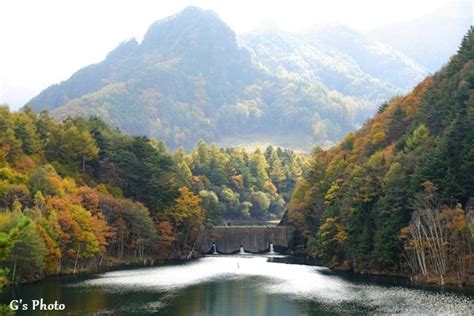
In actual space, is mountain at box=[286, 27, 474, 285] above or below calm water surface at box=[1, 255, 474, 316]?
above

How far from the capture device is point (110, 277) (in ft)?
211

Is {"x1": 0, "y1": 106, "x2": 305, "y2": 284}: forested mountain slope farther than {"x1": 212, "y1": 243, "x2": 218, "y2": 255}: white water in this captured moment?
No

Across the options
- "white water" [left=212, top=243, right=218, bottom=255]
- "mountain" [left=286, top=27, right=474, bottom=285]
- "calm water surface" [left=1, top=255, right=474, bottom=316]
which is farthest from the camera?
"white water" [left=212, top=243, right=218, bottom=255]

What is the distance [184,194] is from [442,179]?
4422cm

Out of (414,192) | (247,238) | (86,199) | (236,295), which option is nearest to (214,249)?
(247,238)

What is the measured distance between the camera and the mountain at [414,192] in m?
56.2

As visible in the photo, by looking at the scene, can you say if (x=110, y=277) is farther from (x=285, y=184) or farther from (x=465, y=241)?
(x=285, y=184)

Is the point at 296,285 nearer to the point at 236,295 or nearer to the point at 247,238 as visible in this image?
the point at 236,295

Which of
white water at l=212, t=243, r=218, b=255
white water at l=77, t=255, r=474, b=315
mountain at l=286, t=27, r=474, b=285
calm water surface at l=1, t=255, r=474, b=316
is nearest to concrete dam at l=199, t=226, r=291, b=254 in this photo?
white water at l=212, t=243, r=218, b=255

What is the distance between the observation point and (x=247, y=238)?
336 ft

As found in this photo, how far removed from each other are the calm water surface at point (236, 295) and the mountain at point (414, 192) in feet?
13.5

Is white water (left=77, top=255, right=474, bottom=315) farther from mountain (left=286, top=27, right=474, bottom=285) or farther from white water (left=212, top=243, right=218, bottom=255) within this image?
white water (left=212, top=243, right=218, bottom=255)

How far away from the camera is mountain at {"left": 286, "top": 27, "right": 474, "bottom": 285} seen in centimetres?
5619

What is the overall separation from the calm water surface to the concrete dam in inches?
1237
